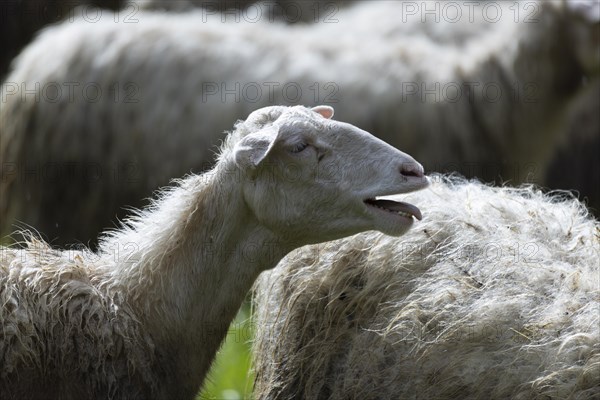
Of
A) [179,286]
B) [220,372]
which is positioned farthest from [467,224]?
[220,372]

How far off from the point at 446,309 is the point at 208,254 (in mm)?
879

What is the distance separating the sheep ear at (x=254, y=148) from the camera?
4.02 metres

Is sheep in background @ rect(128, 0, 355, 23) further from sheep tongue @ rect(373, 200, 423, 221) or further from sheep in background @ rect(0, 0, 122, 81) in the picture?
sheep tongue @ rect(373, 200, 423, 221)

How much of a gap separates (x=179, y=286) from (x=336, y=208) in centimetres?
63

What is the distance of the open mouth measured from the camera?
408cm

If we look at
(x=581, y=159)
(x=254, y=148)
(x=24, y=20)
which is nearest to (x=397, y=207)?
(x=254, y=148)

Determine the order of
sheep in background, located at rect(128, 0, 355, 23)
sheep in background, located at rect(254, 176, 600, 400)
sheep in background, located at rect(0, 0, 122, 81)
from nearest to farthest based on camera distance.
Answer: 1. sheep in background, located at rect(254, 176, 600, 400)
2. sheep in background, located at rect(128, 0, 355, 23)
3. sheep in background, located at rect(0, 0, 122, 81)

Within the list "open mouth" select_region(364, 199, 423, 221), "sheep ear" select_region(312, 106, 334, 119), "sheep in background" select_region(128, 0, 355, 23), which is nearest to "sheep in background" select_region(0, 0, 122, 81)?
"sheep in background" select_region(128, 0, 355, 23)

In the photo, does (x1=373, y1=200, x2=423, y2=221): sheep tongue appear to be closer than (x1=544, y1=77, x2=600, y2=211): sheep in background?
Yes

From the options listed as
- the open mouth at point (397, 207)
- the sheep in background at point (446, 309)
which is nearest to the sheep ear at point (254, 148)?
the open mouth at point (397, 207)

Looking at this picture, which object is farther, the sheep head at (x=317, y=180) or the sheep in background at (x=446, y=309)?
the sheep head at (x=317, y=180)

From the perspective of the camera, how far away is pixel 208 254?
4.14 m

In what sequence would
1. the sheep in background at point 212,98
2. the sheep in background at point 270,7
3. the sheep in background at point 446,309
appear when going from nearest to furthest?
the sheep in background at point 446,309, the sheep in background at point 212,98, the sheep in background at point 270,7

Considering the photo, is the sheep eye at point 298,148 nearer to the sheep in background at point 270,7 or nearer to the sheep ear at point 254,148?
the sheep ear at point 254,148
